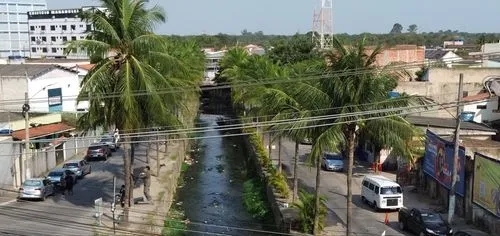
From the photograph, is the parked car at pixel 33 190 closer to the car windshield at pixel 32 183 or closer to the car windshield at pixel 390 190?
the car windshield at pixel 32 183

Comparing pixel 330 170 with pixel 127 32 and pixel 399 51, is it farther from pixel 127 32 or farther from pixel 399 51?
pixel 399 51

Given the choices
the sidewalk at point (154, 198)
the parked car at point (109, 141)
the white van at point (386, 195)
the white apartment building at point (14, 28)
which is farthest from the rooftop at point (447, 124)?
the white apartment building at point (14, 28)

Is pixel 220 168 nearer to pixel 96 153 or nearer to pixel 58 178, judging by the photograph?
pixel 96 153

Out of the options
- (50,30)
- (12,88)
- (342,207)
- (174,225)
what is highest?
(50,30)

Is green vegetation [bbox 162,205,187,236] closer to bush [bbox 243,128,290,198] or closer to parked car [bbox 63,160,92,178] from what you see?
bush [bbox 243,128,290,198]

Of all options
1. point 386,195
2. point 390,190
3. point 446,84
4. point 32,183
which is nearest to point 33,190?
point 32,183

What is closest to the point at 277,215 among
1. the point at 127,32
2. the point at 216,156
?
the point at 127,32

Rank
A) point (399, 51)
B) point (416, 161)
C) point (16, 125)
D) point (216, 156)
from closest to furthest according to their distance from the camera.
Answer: point (416, 161)
point (16, 125)
point (216, 156)
point (399, 51)
